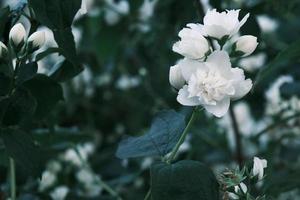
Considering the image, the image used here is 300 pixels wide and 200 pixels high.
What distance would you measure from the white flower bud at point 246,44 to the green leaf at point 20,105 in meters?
0.33

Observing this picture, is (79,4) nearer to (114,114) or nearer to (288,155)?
(288,155)

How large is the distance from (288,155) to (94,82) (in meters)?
0.99

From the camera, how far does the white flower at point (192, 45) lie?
3.04 ft

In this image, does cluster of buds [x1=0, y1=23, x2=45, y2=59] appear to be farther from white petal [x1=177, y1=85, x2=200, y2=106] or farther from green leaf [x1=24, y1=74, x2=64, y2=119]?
white petal [x1=177, y1=85, x2=200, y2=106]

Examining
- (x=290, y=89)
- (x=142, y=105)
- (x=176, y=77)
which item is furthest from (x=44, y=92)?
(x=142, y=105)

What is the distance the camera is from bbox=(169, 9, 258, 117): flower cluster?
92 centimetres

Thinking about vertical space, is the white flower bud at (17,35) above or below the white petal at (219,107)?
above

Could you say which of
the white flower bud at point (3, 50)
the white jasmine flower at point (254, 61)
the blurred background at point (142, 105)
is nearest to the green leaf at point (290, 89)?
the blurred background at point (142, 105)

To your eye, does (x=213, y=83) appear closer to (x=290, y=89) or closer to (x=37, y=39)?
(x=37, y=39)

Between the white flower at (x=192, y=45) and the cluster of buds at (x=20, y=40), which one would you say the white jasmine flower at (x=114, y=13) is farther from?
the white flower at (x=192, y=45)

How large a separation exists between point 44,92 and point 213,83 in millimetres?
357

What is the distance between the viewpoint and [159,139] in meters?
1.04

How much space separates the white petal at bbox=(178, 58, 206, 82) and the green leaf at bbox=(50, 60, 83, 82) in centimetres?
30

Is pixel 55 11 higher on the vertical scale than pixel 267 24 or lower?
higher
